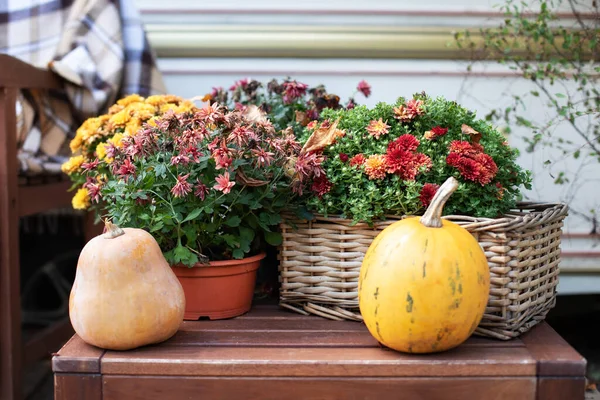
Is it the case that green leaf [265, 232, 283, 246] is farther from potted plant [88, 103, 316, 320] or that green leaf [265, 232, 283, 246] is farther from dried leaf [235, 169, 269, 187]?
dried leaf [235, 169, 269, 187]

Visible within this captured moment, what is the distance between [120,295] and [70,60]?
1.31 meters

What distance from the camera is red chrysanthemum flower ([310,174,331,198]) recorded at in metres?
1.53

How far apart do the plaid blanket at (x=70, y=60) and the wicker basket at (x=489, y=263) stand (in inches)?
43.4

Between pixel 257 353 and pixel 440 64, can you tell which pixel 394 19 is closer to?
pixel 440 64

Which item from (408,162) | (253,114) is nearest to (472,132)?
(408,162)

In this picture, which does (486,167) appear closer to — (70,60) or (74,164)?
(74,164)

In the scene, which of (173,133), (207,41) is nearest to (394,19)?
(207,41)

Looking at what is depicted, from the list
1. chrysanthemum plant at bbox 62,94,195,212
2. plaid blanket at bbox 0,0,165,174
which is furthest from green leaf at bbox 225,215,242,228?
plaid blanket at bbox 0,0,165,174

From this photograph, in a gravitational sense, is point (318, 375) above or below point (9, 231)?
below

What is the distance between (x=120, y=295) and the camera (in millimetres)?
1283

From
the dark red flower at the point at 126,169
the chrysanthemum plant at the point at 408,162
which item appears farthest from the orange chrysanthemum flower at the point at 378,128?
the dark red flower at the point at 126,169

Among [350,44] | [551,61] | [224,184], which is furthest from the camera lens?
[350,44]

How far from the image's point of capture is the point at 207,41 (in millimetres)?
2613

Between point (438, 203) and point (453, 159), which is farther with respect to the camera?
point (453, 159)
